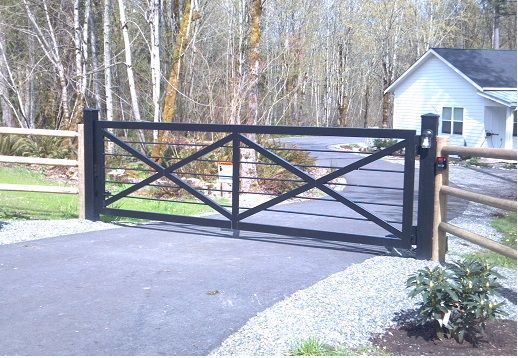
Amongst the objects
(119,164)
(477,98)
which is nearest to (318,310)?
(119,164)

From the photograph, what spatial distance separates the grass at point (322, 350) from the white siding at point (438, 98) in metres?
26.5

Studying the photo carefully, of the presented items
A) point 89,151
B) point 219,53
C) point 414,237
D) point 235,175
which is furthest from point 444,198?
point 219,53

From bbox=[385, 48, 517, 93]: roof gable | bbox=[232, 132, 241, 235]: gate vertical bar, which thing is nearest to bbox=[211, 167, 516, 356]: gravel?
bbox=[232, 132, 241, 235]: gate vertical bar

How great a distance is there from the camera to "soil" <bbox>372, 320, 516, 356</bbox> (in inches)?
189

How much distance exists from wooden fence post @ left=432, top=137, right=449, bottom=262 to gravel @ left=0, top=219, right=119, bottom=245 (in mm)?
4931

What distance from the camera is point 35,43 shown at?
2758cm

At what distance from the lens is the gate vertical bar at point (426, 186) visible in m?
7.53

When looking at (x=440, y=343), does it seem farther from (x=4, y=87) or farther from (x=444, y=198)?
(x=4, y=87)

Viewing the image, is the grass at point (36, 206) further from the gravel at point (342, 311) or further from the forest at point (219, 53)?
the gravel at point (342, 311)

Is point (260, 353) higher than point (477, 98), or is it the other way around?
point (477, 98)

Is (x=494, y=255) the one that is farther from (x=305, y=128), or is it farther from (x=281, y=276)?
(x=305, y=128)

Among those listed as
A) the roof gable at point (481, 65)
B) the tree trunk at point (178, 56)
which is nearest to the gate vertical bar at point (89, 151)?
the tree trunk at point (178, 56)

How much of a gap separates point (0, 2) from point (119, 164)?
11.9 meters

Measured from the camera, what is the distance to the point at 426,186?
24.8 ft
